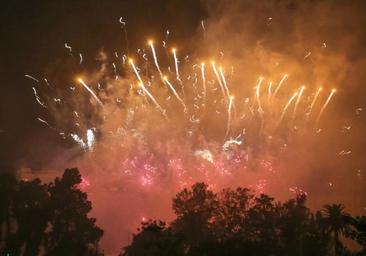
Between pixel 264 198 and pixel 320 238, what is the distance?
8.06 meters

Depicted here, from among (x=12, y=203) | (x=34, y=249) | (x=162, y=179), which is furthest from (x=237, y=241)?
(x=162, y=179)

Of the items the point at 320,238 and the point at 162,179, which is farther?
Answer: the point at 162,179

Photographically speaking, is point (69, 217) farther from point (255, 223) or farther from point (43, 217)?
point (255, 223)

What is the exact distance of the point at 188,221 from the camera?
6519 cm

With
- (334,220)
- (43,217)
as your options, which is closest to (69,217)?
(43,217)

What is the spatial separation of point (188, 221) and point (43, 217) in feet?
58.7

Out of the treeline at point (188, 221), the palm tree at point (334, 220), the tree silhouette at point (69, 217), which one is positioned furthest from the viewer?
the palm tree at point (334, 220)

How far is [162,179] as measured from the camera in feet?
288

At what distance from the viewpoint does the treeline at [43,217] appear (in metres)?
58.7

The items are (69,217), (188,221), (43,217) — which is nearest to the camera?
(43,217)

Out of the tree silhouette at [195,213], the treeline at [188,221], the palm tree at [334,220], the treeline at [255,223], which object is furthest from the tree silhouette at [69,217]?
the palm tree at [334,220]

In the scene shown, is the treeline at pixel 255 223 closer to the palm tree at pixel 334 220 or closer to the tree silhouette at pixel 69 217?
the palm tree at pixel 334 220

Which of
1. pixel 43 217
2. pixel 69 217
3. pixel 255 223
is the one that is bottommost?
pixel 255 223

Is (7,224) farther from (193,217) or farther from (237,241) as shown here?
(237,241)
